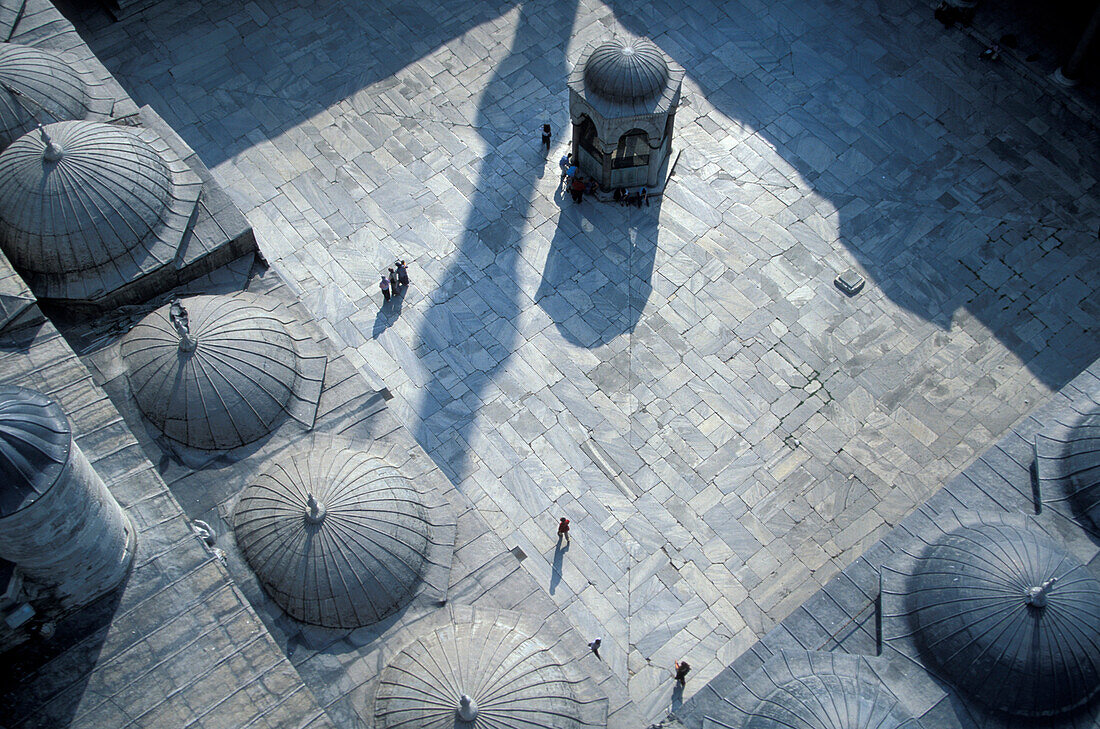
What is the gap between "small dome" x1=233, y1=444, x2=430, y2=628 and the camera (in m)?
20.8

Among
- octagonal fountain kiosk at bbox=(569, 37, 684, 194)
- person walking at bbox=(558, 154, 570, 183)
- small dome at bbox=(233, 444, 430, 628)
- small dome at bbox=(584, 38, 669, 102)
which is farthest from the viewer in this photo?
person walking at bbox=(558, 154, 570, 183)

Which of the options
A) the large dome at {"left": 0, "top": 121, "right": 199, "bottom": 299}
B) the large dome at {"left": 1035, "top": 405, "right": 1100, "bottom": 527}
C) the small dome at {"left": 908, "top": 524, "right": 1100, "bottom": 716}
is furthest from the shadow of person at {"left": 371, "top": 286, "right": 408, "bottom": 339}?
the large dome at {"left": 1035, "top": 405, "right": 1100, "bottom": 527}

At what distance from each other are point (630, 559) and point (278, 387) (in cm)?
1059

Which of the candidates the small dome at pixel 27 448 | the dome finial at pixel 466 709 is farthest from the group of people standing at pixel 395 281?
the dome finial at pixel 466 709

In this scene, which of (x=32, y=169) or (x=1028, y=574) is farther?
(x=32, y=169)

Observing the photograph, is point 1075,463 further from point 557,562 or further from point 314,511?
point 314,511

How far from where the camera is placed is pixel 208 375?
22.7 meters

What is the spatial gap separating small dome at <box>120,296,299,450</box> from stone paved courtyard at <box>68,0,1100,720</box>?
19.6 feet

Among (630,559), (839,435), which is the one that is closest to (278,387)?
(630,559)

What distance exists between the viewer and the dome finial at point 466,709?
18.9 metres

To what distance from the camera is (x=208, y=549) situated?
65.3ft

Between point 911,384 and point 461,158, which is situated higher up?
point 461,158

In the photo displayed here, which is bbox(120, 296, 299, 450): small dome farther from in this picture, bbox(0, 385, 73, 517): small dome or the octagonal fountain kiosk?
the octagonal fountain kiosk

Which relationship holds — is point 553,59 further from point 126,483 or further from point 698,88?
point 126,483
